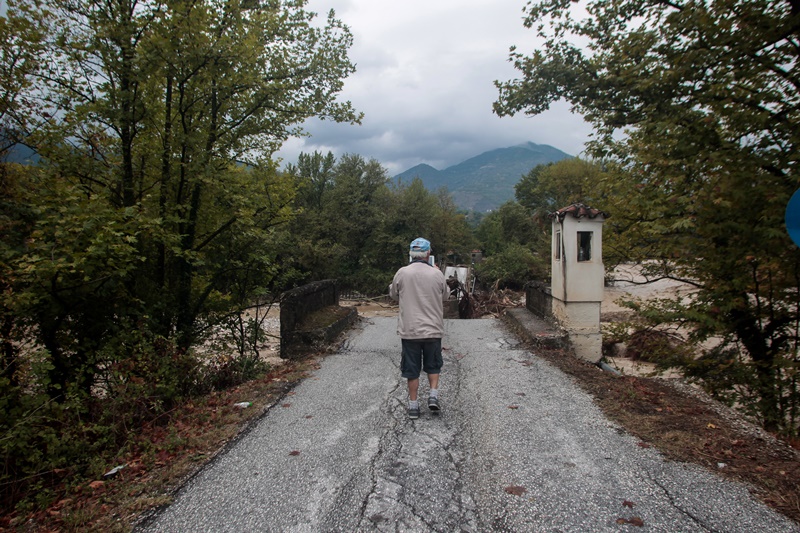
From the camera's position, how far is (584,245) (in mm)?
9055

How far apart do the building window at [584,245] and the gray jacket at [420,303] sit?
490 centimetres

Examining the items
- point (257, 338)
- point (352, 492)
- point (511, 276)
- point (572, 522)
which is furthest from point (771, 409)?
point (511, 276)

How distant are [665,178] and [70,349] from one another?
28.0ft

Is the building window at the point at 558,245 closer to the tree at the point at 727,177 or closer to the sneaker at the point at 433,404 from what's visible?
the tree at the point at 727,177

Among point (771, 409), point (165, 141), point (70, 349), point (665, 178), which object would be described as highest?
point (165, 141)

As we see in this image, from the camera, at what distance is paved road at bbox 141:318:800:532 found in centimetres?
300

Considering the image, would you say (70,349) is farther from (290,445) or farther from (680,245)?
(680,245)

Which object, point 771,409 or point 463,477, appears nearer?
point 463,477

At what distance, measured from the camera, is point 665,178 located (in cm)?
725

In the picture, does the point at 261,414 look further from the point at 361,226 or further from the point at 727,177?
the point at 361,226

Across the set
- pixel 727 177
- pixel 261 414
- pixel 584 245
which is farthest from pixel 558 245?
pixel 261 414

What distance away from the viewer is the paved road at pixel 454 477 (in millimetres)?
3004

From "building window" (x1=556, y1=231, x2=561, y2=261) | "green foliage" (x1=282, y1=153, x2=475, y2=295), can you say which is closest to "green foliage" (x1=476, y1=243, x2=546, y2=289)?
"green foliage" (x1=282, y1=153, x2=475, y2=295)

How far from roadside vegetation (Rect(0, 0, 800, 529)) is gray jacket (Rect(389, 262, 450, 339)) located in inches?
81.8
